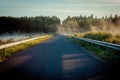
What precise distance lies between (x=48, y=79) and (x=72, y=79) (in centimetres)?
85

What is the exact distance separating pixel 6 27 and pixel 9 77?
410 ft

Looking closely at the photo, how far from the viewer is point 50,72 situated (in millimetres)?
10383

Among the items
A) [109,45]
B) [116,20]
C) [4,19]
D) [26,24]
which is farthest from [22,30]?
[109,45]

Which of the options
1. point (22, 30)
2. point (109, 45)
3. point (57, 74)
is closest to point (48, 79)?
point (57, 74)

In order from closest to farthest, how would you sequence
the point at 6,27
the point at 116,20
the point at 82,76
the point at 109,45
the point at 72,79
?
the point at 72,79, the point at 82,76, the point at 109,45, the point at 6,27, the point at 116,20

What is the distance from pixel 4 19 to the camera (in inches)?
5340

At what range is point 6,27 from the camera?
13112cm

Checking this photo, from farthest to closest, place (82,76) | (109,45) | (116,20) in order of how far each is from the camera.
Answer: (116,20) → (109,45) → (82,76)

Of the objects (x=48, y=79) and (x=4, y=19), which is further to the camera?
(x=4, y=19)

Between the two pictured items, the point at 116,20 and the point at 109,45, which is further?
the point at 116,20

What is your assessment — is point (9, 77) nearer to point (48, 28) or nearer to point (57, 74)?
point (57, 74)

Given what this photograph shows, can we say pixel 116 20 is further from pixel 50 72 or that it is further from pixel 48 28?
pixel 50 72

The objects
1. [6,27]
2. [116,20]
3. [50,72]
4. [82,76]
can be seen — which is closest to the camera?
[82,76]

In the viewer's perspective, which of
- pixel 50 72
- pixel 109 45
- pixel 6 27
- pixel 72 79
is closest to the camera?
pixel 72 79
